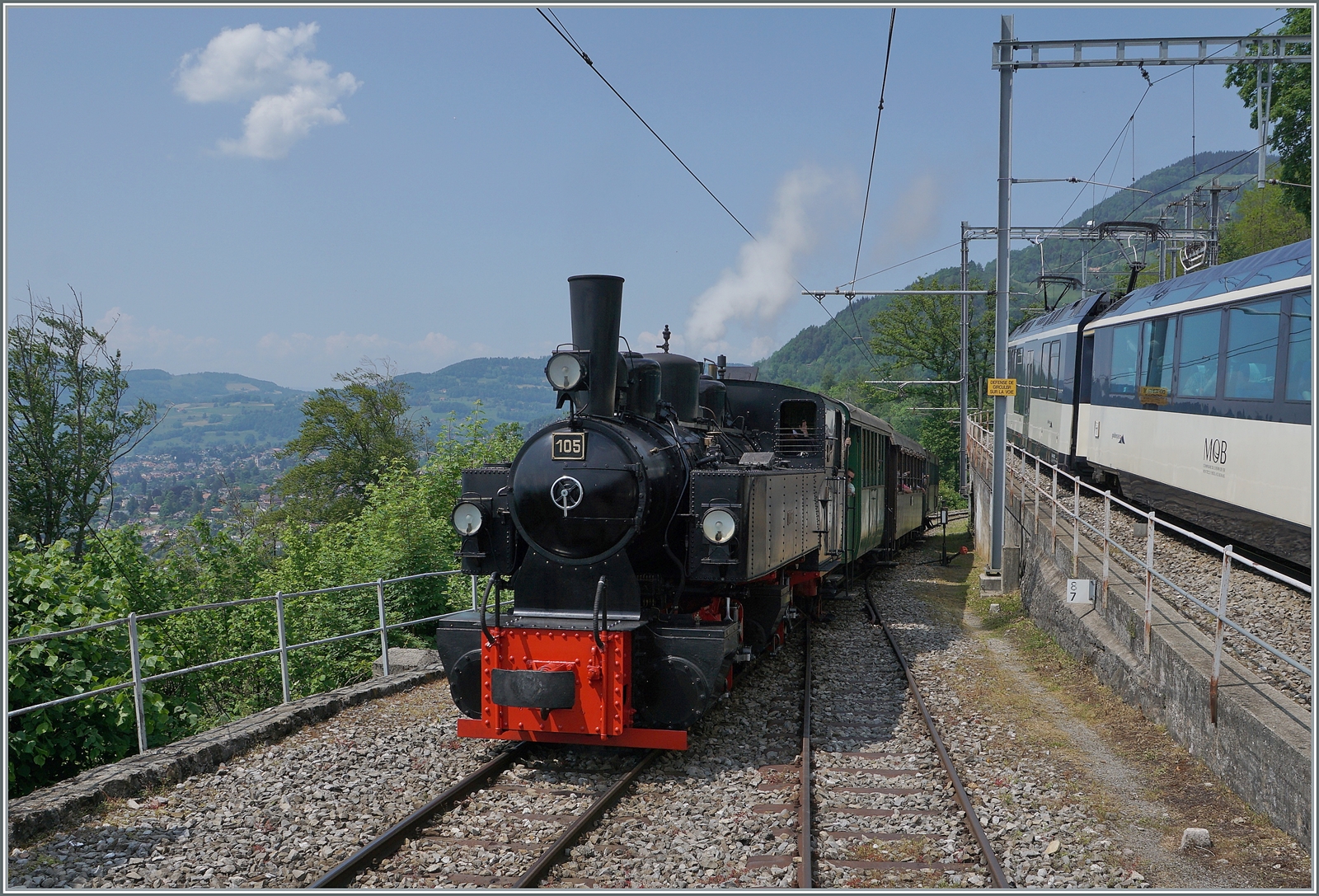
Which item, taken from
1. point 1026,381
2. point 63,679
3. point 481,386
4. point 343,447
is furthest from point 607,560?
point 481,386

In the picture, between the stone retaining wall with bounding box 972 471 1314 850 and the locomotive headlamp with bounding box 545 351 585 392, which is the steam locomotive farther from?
the stone retaining wall with bounding box 972 471 1314 850

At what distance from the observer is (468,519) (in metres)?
7.22

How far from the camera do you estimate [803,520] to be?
8.79 metres

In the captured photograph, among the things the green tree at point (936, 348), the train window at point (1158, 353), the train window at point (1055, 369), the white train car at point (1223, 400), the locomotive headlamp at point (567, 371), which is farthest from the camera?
the green tree at point (936, 348)

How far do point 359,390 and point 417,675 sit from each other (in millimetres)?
34564

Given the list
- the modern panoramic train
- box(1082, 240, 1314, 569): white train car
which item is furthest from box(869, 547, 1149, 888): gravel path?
the modern panoramic train

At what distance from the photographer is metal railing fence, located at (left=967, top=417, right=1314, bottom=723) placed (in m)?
5.66

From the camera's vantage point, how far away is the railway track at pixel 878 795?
4875mm

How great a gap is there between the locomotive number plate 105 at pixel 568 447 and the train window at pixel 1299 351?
5990mm

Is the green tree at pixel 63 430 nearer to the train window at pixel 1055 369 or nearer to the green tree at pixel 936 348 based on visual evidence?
the train window at pixel 1055 369

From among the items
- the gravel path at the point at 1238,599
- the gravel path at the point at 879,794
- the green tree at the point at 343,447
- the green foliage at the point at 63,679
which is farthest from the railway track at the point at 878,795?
the green tree at the point at 343,447

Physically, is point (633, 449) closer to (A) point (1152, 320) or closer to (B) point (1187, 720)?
(B) point (1187, 720)

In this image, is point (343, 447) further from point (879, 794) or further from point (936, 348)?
point (879, 794)

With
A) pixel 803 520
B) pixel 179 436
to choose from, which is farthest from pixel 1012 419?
pixel 179 436
